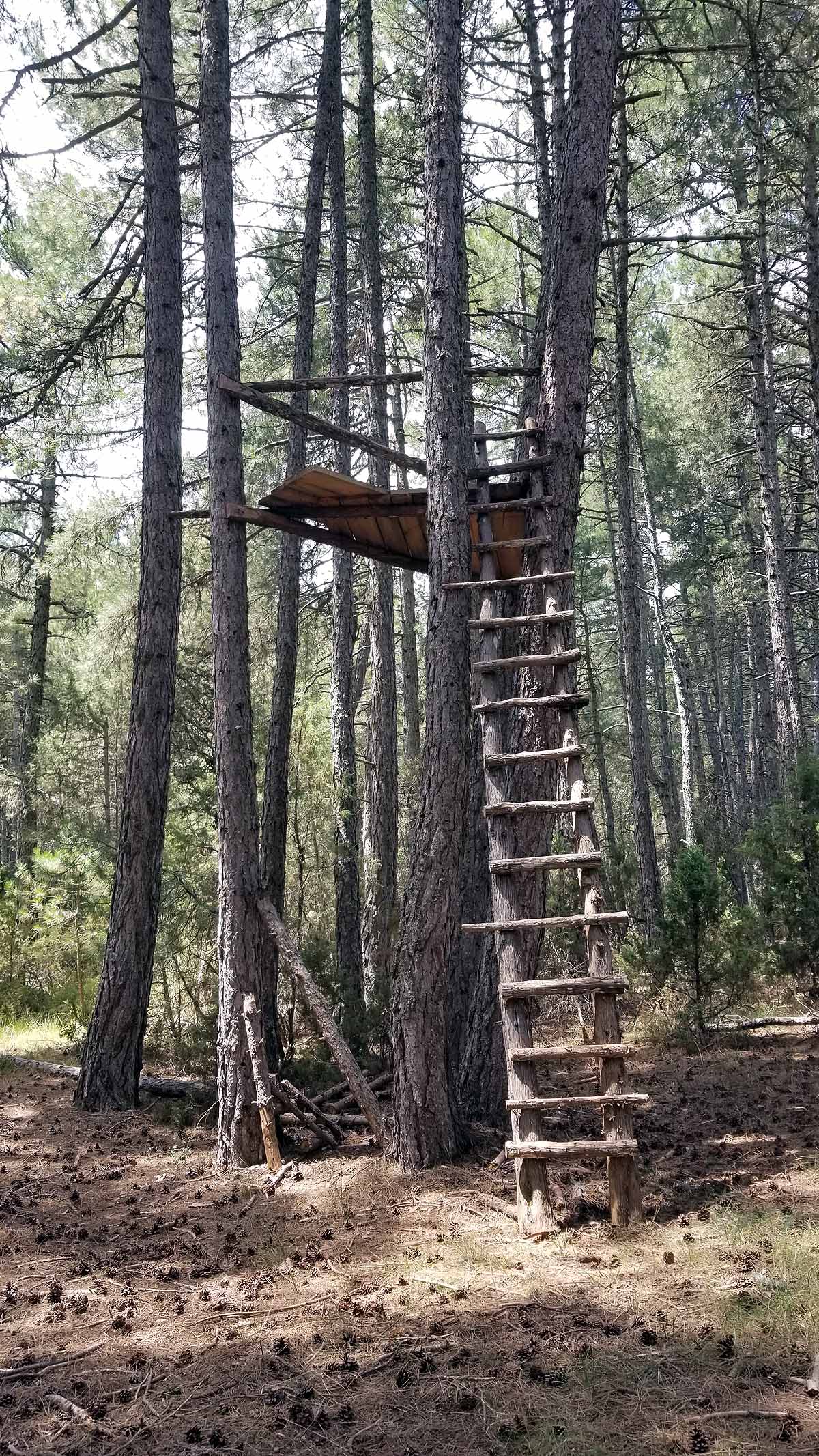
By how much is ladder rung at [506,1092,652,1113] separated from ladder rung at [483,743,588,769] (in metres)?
1.69

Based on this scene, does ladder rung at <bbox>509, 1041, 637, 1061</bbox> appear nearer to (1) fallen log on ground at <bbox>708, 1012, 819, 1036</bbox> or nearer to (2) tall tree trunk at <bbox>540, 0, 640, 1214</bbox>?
(2) tall tree trunk at <bbox>540, 0, 640, 1214</bbox>

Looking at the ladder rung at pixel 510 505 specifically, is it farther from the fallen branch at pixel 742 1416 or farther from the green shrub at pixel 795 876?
the green shrub at pixel 795 876

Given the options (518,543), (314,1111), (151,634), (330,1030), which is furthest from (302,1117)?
(151,634)

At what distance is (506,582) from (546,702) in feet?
2.54

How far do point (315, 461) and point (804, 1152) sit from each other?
1134 centimetres

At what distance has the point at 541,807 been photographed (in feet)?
17.1

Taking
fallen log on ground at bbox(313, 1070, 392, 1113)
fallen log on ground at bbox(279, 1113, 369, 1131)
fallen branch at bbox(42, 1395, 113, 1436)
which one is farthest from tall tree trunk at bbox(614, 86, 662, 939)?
fallen branch at bbox(42, 1395, 113, 1436)

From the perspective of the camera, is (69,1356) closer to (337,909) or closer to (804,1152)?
(804,1152)

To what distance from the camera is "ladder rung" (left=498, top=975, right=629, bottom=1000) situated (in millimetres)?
4598

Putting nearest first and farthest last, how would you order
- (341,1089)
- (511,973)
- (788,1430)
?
1. (788,1430)
2. (511,973)
3. (341,1089)

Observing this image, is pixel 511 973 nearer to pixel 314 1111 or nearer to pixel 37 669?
pixel 314 1111

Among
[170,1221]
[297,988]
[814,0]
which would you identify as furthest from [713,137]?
[170,1221]

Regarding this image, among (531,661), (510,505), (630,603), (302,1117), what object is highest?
(630,603)

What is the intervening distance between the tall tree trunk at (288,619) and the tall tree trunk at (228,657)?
0.36 meters
